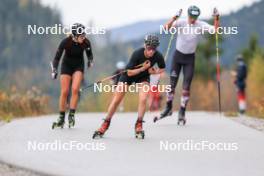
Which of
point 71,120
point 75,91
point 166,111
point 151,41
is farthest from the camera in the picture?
point 166,111

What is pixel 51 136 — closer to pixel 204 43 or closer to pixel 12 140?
pixel 12 140

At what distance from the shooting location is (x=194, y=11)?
14422 mm

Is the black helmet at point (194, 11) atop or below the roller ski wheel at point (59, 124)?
atop

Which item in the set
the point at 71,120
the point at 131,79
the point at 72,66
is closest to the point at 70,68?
the point at 72,66
